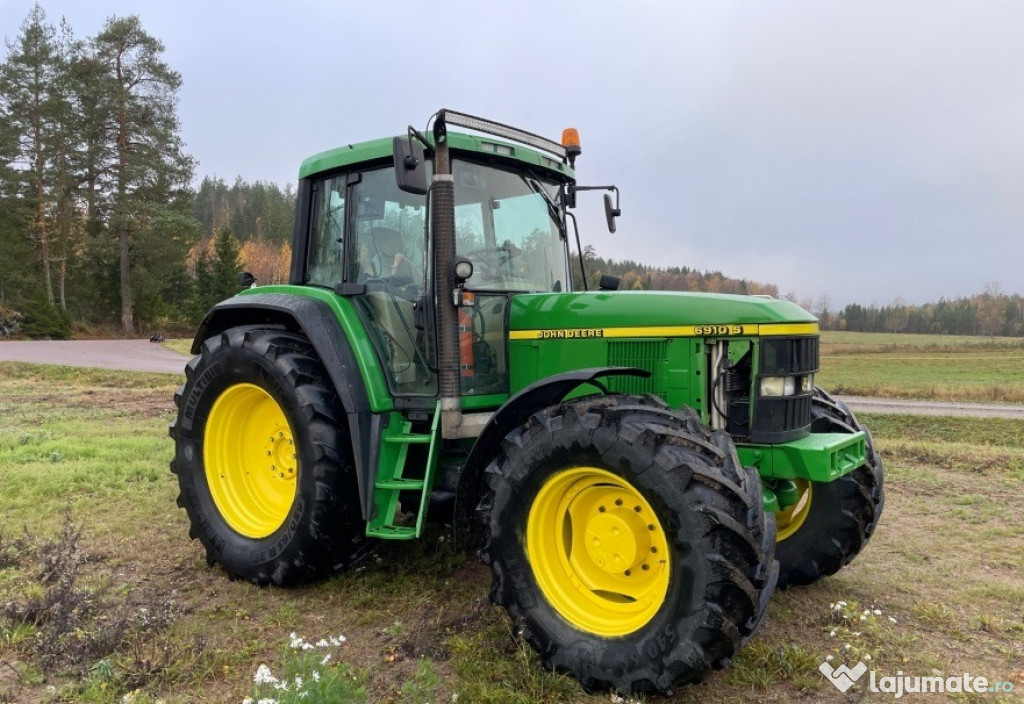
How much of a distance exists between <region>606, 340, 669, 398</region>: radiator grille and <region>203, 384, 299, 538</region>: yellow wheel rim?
207 cm

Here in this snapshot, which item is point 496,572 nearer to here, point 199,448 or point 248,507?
point 248,507

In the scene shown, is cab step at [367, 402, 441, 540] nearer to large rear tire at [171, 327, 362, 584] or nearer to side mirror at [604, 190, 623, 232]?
large rear tire at [171, 327, 362, 584]

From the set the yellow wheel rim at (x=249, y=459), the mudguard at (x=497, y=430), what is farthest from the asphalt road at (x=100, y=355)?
the mudguard at (x=497, y=430)

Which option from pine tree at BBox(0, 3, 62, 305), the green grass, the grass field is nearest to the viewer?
the grass field

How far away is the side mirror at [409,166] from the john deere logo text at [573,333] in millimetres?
1023

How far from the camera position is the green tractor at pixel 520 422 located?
9.64ft

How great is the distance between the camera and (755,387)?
3.53 metres

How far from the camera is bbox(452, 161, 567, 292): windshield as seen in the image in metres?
4.12

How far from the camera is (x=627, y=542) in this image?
3.16 metres

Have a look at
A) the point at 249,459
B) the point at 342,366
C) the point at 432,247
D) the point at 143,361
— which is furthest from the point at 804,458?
the point at 143,361

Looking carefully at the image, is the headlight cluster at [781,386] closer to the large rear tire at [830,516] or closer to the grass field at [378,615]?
the large rear tire at [830,516]

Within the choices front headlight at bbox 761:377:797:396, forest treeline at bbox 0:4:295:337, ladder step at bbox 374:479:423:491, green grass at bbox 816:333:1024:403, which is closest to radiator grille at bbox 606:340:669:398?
front headlight at bbox 761:377:797:396

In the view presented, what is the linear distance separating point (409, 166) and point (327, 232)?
129 centimetres

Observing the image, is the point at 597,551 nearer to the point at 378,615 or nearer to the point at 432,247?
the point at 378,615
